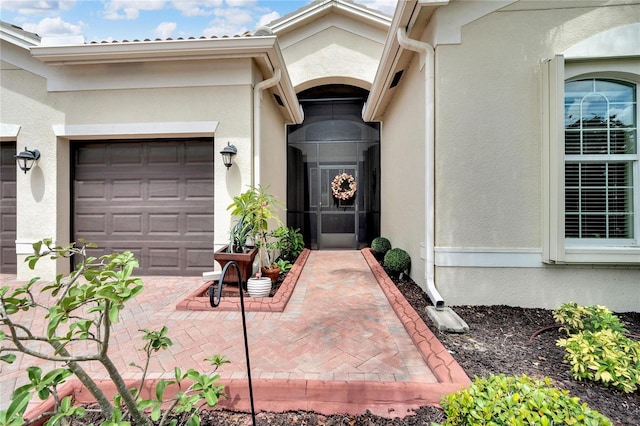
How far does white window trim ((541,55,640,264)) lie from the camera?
328 cm

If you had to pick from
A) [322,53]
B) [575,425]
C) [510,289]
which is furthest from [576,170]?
[322,53]

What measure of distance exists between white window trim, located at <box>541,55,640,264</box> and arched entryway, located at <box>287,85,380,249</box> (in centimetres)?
494

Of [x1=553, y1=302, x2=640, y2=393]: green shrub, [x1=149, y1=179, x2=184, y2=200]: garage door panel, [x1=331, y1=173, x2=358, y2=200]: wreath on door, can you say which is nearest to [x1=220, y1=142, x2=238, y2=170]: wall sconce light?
[x1=149, y1=179, x2=184, y2=200]: garage door panel

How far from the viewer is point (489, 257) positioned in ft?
11.5

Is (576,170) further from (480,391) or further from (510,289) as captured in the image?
(480,391)

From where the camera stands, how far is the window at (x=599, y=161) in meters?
3.48

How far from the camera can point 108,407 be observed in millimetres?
1453

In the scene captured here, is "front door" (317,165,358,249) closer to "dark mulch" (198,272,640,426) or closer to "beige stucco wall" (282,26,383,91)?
"beige stucco wall" (282,26,383,91)

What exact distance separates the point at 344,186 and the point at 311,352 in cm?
598

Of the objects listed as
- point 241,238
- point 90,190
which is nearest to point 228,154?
point 241,238

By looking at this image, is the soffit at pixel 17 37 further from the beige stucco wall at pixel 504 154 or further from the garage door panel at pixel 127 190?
the beige stucco wall at pixel 504 154

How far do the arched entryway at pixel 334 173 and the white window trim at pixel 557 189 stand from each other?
16.2 ft

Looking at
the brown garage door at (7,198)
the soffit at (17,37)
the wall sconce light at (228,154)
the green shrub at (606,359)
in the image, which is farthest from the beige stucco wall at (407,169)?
the brown garage door at (7,198)

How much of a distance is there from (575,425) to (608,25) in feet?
14.9
